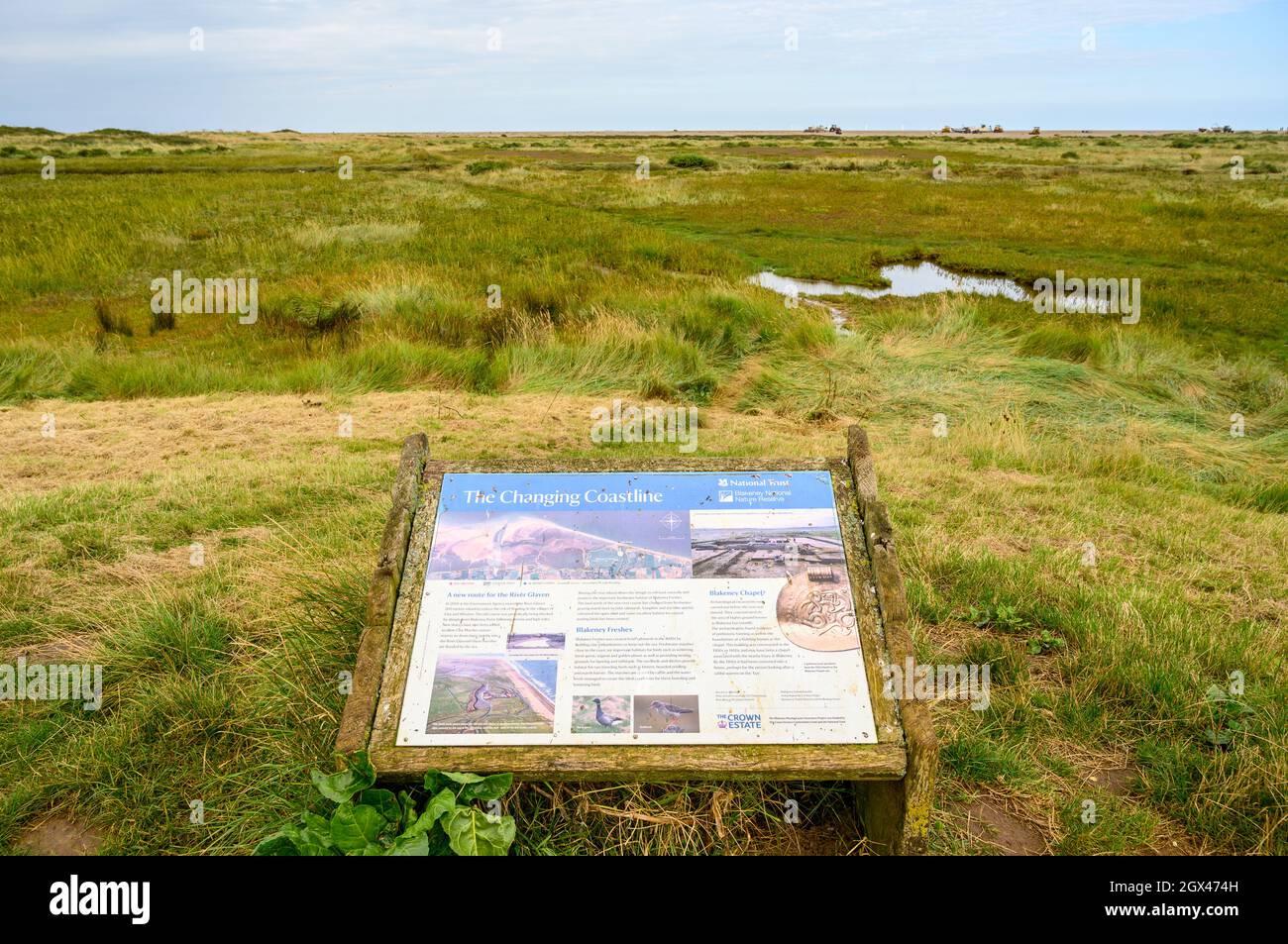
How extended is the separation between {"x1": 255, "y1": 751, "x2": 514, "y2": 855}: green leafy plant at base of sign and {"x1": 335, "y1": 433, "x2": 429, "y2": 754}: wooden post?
120 millimetres

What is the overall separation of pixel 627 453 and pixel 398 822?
187 inches

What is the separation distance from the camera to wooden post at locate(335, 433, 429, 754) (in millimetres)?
2594

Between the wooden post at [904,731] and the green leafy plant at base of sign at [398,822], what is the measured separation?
121 cm

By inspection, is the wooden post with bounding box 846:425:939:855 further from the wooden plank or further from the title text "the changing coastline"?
the title text "the changing coastline"

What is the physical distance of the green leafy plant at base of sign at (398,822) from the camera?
2.41 m

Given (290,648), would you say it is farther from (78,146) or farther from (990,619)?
(78,146)

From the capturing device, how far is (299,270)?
53.8 ft

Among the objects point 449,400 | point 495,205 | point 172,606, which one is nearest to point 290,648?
point 172,606

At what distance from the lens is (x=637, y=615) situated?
9.16ft
